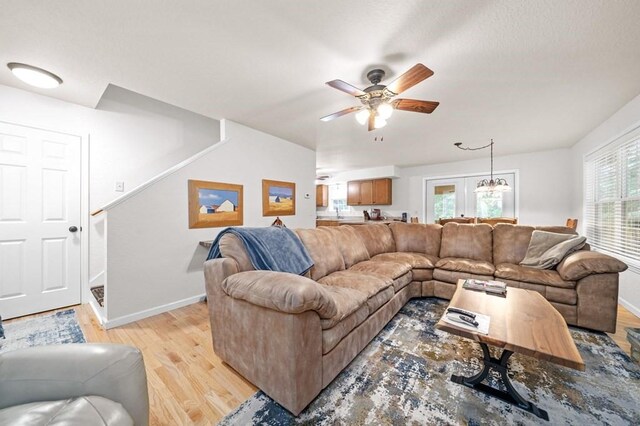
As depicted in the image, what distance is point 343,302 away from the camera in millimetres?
1721

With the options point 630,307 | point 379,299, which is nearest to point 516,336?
point 379,299

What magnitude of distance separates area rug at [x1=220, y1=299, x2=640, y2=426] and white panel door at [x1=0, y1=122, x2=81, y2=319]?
9.64 ft

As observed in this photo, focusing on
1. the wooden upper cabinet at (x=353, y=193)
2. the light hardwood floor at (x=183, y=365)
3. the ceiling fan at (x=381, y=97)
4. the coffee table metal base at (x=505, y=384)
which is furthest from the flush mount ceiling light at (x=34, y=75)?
the wooden upper cabinet at (x=353, y=193)

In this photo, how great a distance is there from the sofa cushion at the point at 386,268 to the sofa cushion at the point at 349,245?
0.10 meters

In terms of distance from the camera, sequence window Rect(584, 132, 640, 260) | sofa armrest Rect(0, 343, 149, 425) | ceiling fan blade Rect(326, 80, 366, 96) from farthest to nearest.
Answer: window Rect(584, 132, 640, 260) → ceiling fan blade Rect(326, 80, 366, 96) → sofa armrest Rect(0, 343, 149, 425)

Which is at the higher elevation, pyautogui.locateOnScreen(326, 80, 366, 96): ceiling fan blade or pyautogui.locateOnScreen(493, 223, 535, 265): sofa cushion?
pyautogui.locateOnScreen(326, 80, 366, 96): ceiling fan blade

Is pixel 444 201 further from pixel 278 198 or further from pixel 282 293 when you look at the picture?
pixel 282 293

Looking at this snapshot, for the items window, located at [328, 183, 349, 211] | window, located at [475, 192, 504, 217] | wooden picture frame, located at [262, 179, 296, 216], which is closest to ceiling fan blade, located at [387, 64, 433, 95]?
wooden picture frame, located at [262, 179, 296, 216]


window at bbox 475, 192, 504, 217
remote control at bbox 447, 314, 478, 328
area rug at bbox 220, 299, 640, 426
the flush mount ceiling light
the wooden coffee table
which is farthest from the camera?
window at bbox 475, 192, 504, 217

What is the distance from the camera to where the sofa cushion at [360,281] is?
2060mm

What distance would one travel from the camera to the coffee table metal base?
1.41m

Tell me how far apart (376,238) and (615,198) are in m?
3.20

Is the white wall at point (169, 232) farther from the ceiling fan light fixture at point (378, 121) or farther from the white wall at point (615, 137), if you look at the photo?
the white wall at point (615, 137)

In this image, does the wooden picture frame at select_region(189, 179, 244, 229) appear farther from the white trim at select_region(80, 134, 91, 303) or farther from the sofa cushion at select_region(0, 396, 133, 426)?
the sofa cushion at select_region(0, 396, 133, 426)
